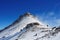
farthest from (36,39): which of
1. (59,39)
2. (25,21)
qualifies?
(25,21)

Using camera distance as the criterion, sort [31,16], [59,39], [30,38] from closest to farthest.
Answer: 1. [59,39]
2. [30,38]
3. [31,16]

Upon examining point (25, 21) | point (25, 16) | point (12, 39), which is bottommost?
point (12, 39)

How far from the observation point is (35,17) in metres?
67.3

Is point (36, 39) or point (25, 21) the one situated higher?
point (25, 21)

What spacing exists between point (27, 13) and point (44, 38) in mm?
36209

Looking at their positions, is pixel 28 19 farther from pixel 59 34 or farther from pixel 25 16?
pixel 59 34

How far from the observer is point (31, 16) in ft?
219

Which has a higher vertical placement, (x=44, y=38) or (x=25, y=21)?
(x=25, y=21)

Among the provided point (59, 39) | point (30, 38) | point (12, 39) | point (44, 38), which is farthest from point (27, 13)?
point (59, 39)

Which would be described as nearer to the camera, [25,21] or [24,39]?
[24,39]

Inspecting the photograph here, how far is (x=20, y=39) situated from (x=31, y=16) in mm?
28779

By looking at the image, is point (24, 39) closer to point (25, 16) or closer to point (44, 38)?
point (44, 38)

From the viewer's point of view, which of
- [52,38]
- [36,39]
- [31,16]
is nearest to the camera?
[52,38]

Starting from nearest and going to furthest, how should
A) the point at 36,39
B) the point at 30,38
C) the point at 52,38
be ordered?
the point at 52,38 < the point at 36,39 < the point at 30,38
